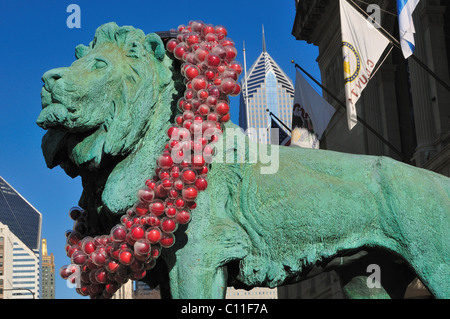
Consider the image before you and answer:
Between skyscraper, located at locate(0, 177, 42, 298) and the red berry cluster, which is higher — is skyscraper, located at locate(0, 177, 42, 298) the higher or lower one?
the higher one

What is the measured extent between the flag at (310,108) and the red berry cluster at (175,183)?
18283 millimetres

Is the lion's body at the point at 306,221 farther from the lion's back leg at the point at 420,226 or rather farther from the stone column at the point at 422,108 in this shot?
the stone column at the point at 422,108

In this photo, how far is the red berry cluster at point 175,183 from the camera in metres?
4.71

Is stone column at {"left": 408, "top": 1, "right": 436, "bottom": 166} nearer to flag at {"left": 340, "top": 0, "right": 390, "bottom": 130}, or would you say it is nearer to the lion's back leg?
flag at {"left": 340, "top": 0, "right": 390, "bottom": 130}

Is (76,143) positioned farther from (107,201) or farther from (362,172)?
(362,172)

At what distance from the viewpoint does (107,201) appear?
486cm

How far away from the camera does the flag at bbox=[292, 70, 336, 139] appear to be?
23.2 meters

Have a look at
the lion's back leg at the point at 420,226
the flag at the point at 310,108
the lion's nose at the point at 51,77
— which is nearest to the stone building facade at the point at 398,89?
the flag at the point at 310,108

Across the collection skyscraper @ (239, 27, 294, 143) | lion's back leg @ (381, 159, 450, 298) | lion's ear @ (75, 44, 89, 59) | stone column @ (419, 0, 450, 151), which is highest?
skyscraper @ (239, 27, 294, 143)

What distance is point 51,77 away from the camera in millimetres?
4859

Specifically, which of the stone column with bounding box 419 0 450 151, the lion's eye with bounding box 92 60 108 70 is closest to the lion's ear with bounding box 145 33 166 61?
the lion's eye with bounding box 92 60 108 70

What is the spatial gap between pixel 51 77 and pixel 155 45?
2.61 ft

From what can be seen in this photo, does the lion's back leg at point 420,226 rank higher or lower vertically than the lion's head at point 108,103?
lower
